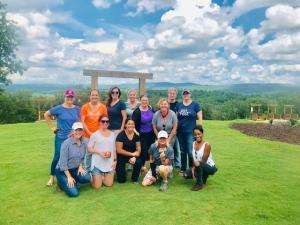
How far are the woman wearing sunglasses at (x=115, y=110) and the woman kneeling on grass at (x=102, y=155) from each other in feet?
1.24

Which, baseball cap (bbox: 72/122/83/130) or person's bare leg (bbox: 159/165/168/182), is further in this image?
person's bare leg (bbox: 159/165/168/182)

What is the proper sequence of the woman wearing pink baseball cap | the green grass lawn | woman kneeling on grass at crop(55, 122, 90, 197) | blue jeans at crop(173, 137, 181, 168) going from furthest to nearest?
blue jeans at crop(173, 137, 181, 168) < the woman wearing pink baseball cap < woman kneeling on grass at crop(55, 122, 90, 197) < the green grass lawn

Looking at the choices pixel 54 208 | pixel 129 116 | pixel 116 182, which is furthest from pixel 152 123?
pixel 54 208

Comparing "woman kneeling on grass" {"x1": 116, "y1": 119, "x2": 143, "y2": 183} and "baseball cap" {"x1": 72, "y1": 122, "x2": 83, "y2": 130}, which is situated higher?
"baseball cap" {"x1": 72, "y1": 122, "x2": 83, "y2": 130}

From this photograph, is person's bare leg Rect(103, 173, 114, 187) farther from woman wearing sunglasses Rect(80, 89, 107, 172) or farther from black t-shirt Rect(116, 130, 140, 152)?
black t-shirt Rect(116, 130, 140, 152)

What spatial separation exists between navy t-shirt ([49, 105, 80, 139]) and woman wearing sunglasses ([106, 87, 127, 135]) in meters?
0.74

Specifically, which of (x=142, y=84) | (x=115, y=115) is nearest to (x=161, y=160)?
(x=115, y=115)

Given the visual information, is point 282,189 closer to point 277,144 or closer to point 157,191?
point 157,191

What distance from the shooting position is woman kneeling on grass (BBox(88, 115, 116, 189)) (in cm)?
705

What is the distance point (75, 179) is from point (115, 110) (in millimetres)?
1592

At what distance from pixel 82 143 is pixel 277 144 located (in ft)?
28.9

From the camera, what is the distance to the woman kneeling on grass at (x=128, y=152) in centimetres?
729

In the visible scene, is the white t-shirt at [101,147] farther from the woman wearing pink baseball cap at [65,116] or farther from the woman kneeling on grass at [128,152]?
the woman wearing pink baseball cap at [65,116]

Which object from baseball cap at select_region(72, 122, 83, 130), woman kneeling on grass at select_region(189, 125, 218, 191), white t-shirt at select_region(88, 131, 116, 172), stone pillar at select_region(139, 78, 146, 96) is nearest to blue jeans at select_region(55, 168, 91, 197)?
white t-shirt at select_region(88, 131, 116, 172)
